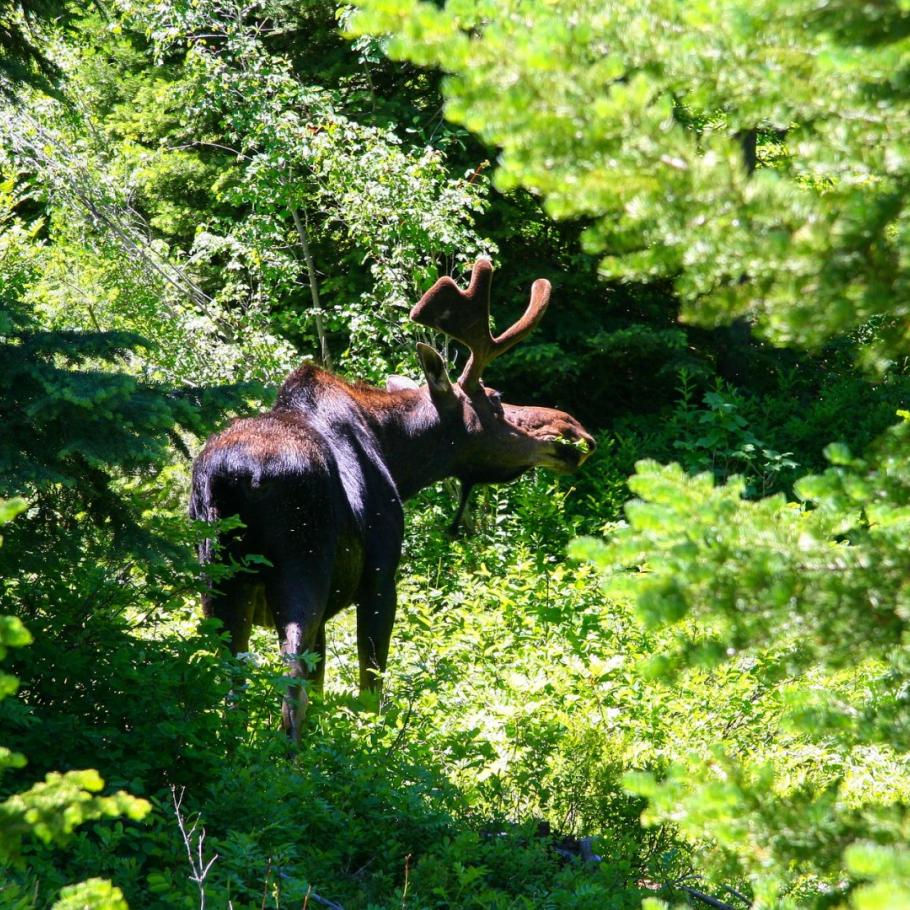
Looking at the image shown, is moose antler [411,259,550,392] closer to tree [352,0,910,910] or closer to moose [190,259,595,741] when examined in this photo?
moose [190,259,595,741]

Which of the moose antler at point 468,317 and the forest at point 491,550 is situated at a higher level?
the moose antler at point 468,317

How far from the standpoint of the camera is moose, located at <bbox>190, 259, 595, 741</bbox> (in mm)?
5871

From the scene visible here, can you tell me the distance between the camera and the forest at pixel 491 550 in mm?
2232

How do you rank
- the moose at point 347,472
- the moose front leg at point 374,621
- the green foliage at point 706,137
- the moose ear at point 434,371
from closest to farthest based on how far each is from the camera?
the green foliage at point 706,137, the moose at point 347,472, the moose front leg at point 374,621, the moose ear at point 434,371

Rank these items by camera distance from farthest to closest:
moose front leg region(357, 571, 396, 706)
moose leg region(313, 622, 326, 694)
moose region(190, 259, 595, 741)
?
moose front leg region(357, 571, 396, 706) → moose leg region(313, 622, 326, 694) → moose region(190, 259, 595, 741)

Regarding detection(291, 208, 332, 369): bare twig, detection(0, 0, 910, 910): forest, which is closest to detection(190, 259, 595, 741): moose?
detection(0, 0, 910, 910): forest

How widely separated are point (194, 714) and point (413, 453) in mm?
3257

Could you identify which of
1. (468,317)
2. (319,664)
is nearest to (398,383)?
(468,317)

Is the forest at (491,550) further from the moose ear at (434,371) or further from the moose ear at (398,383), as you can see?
the moose ear at (398,383)

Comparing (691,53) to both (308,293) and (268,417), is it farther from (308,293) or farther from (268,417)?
(308,293)

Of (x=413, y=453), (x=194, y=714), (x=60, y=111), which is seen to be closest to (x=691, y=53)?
(x=194, y=714)

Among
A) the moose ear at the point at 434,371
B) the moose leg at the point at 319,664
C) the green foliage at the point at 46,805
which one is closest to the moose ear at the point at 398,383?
the moose ear at the point at 434,371

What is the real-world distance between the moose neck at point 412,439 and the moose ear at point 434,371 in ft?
0.36

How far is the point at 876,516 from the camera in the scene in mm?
2621
